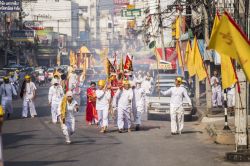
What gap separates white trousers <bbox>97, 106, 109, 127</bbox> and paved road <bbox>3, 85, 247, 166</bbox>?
35 centimetres

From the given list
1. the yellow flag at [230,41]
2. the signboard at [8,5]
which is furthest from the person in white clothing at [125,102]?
the signboard at [8,5]

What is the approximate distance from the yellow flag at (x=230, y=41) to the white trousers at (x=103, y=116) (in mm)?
8469

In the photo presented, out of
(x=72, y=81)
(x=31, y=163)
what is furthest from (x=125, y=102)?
(x=72, y=81)

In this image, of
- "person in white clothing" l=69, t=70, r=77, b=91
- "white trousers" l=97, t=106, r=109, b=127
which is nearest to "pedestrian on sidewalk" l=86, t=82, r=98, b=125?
"white trousers" l=97, t=106, r=109, b=127

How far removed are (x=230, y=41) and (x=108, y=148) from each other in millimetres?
5472

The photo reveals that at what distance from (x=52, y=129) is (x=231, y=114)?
24.6 ft

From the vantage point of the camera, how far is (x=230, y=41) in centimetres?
893

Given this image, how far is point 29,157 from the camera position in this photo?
11.9 meters

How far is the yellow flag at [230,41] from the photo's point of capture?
8625 mm

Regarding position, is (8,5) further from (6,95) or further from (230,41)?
(230,41)

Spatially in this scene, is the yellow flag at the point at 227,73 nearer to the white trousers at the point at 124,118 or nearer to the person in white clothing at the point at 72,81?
the white trousers at the point at 124,118

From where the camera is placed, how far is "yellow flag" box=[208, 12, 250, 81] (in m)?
8.62

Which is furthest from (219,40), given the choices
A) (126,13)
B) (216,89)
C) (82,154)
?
(126,13)

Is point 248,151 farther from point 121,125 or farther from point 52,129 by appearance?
point 52,129
